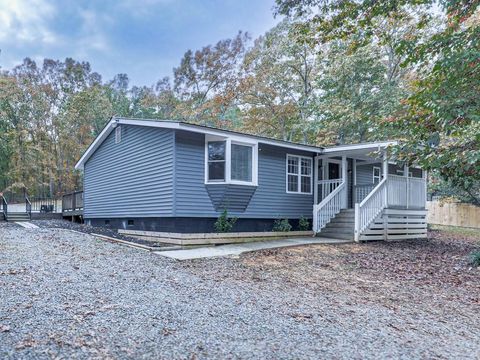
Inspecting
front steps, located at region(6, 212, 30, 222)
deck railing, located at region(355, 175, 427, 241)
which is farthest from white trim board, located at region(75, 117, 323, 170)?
front steps, located at region(6, 212, 30, 222)

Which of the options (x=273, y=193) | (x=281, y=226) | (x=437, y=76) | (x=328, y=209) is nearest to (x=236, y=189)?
(x=273, y=193)

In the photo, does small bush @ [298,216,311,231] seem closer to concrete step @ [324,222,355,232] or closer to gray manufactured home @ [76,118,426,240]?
gray manufactured home @ [76,118,426,240]

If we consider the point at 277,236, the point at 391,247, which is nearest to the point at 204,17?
the point at 277,236

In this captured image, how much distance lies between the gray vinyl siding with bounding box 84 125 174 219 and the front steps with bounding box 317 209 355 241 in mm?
5604

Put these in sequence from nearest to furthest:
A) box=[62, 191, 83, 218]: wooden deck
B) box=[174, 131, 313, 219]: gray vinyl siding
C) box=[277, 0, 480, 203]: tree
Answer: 1. box=[277, 0, 480, 203]: tree
2. box=[174, 131, 313, 219]: gray vinyl siding
3. box=[62, 191, 83, 218]: wooden deck

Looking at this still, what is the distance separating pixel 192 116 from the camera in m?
23.6

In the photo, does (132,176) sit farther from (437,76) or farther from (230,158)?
(437,76)

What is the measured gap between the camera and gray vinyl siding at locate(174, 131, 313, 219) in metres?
9.73

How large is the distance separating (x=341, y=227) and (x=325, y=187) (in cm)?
166

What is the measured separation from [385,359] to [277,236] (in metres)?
8.32

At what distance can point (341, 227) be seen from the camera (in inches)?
466

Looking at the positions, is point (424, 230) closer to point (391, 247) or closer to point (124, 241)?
point (391, 247)

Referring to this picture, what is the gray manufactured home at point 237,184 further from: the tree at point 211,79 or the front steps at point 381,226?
the tree at point 211,79

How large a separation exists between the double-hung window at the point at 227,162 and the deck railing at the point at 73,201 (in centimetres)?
925
